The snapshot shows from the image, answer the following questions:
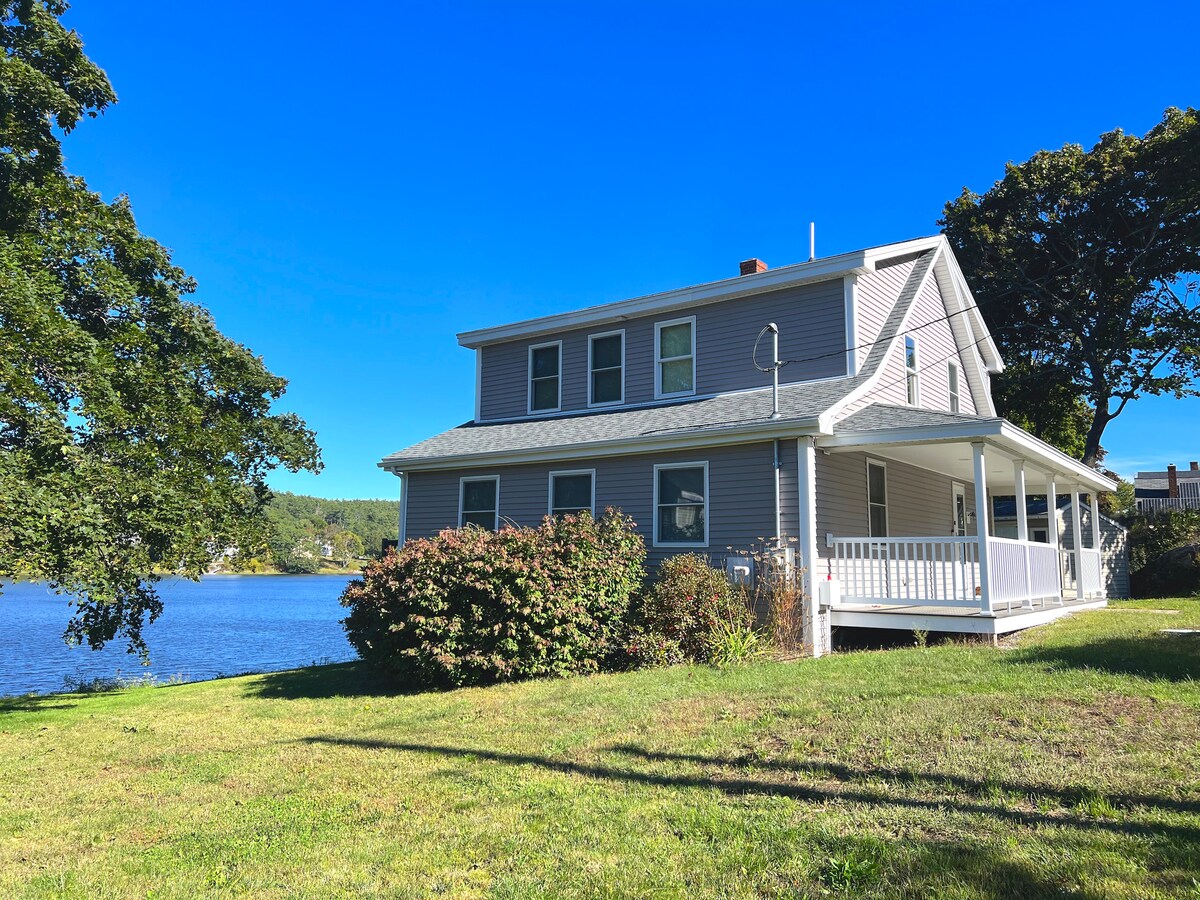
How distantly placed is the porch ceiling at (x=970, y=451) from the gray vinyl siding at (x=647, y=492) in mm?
1035

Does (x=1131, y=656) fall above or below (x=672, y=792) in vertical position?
above

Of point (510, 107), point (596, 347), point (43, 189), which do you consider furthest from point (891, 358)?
point (43, 189)

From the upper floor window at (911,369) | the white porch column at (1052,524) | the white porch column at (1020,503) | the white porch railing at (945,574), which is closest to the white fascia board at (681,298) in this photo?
the upper floor window at (911,369)

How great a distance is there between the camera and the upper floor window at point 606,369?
1631cm

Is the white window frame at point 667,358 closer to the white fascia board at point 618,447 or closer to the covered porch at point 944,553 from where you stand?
the white fascia board at point 618,447

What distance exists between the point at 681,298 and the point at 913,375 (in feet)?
15.5

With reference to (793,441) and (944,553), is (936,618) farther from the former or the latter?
(793,441)

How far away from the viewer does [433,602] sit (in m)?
10.5

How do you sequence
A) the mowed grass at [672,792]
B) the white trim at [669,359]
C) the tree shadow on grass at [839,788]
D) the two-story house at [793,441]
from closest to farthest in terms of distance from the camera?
the mowed grass at [672,792] < the tree shadow on grass at [839,788] < the two-story house at [793,441] < the white trim at [669,359]

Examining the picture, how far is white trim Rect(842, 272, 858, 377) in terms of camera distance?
13633mm

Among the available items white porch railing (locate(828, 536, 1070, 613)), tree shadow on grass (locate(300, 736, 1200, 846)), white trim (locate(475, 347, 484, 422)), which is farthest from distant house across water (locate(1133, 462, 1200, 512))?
tree shadow on grass (locate(300, 736, 1200, 846))

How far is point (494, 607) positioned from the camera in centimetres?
1069

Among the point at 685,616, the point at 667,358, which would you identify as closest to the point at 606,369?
the point at 667,358

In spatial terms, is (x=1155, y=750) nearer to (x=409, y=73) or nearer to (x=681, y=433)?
(x=681, y=433)
